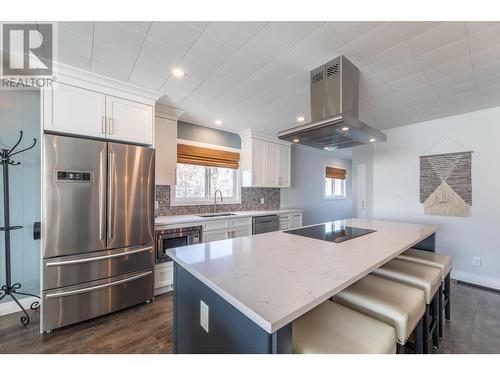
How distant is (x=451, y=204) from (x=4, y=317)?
18.0ft

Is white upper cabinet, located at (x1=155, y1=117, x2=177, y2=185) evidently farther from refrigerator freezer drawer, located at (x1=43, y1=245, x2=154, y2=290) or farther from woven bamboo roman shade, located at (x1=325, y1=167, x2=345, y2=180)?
woven bamboo roman shade, located at (x1=325, y1=167, x2=345, y2=180)

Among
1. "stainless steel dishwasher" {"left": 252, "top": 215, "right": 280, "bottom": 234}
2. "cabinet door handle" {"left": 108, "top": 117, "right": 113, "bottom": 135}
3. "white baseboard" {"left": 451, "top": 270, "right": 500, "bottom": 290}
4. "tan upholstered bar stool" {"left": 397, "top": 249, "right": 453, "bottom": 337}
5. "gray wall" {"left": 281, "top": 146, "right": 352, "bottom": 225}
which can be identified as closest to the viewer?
"tan upholstered bar stool" {"left": 397, "top": 249, "right": 453, "bottom": 337}

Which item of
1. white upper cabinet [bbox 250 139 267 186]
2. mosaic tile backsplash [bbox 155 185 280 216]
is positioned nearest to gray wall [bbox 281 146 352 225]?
mosaic tile backsplash [bbox 155 185 280 216]

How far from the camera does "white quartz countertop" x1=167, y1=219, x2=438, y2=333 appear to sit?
74 centimetres

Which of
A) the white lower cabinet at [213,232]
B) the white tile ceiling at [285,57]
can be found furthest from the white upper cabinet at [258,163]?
the white tile ceiling at [285,57]

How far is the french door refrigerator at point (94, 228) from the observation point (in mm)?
1824

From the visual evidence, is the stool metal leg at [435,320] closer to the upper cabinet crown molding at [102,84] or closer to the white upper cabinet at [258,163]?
the white upper cabinet at [258,163]

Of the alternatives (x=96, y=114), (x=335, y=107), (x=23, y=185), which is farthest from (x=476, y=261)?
(x=23, y=185)

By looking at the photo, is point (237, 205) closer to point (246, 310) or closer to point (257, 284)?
point (257, 284)

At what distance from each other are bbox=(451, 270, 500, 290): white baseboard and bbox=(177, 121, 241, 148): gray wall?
390cm

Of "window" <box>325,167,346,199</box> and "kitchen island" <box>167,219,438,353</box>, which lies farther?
"window" <box>325,167,346,199</box>

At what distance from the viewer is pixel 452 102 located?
2.65 meters
